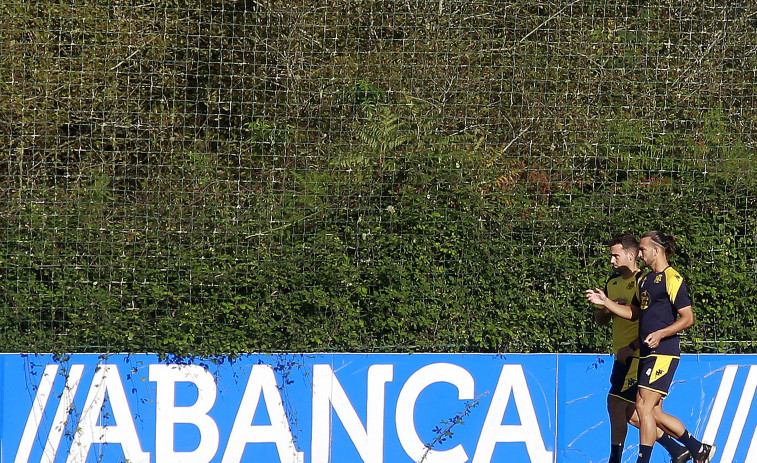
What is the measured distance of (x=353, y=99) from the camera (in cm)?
630

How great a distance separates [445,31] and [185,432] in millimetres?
3355

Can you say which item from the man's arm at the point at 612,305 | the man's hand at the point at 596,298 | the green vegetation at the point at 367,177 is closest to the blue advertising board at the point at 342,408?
the green vegetation at the point at 367,177

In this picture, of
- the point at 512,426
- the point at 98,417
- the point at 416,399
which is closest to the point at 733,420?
the point at 512,426

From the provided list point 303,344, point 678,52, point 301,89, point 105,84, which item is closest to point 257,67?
point 301,89

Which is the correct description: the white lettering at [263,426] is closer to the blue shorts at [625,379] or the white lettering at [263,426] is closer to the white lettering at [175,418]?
the white lettering at [175,418]

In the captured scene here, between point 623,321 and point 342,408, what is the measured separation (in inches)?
76.8

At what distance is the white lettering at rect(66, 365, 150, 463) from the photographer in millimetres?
5758

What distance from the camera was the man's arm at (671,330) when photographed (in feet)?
17.0

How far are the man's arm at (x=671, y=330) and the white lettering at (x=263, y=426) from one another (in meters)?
2.41

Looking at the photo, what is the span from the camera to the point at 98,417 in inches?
227

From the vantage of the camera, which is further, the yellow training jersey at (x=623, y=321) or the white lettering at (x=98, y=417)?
the white lettering at (x=98, y=417)

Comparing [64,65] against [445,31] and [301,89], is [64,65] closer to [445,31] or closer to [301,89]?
[301,89]

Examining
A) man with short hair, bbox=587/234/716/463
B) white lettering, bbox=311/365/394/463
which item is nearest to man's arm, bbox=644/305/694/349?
man with short hair, bbox=587/234/716/463

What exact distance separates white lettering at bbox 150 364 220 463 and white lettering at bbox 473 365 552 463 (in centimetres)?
182
